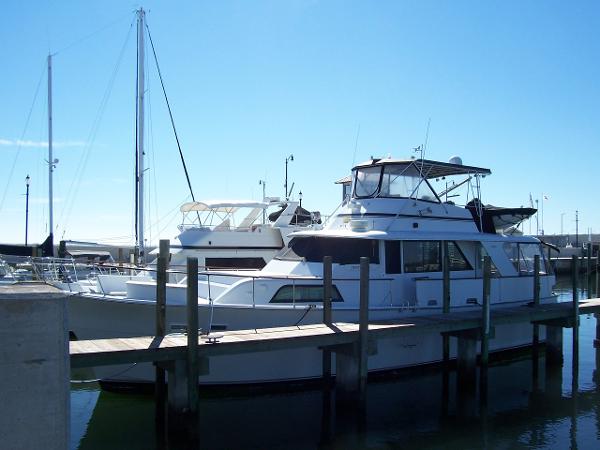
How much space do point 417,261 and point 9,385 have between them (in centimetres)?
983

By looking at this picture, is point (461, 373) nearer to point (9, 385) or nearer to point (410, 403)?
point (410, 403)

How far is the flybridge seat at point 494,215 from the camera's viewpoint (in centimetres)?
→ 1448

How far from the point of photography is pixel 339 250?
12.4 metres

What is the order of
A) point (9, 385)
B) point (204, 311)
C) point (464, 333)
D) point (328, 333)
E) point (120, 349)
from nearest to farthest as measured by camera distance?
point (9, 385)
point (120, 349)
point (328, 333)
point (204, 311)
point (464, 333)

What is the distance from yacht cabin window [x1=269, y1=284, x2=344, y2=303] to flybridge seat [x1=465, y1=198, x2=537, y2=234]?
5.03 m

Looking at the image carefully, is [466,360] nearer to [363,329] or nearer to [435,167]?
[363,329]

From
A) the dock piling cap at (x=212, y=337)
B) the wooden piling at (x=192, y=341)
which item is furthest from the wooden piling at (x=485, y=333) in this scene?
the wooden piling at (x=192, y=341)

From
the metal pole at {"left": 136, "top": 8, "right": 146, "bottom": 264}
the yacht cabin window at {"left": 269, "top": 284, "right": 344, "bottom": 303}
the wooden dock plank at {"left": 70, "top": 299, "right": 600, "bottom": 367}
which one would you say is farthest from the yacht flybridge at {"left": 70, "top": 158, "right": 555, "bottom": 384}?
the metal pole at {"left": 136, "top": 8, "right": 146, "bottom": 264}

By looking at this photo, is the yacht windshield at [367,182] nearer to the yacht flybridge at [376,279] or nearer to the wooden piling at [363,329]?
the yacht flybridge at [376,279]

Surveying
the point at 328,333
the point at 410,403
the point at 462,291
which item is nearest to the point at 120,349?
the point at 328,333

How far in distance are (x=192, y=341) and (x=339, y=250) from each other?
16.4 feet

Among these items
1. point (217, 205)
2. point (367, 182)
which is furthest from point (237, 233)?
point (367, 182)

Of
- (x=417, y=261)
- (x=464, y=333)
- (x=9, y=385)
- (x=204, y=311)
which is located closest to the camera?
(x=9, y=385)

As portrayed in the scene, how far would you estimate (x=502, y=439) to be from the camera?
959cm
